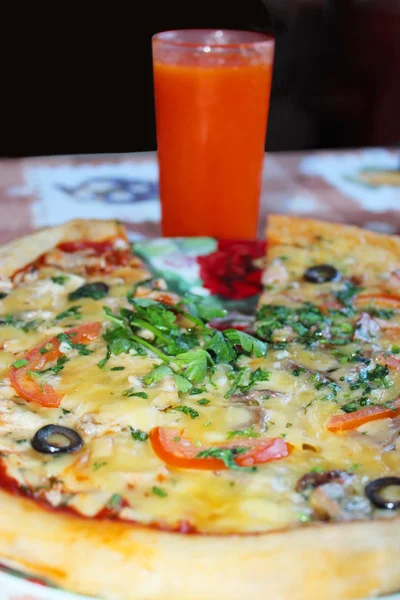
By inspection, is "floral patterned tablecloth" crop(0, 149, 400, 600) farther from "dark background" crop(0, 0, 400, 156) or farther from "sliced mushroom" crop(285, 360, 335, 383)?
"dark background" crop(0, 0, 400, 156)

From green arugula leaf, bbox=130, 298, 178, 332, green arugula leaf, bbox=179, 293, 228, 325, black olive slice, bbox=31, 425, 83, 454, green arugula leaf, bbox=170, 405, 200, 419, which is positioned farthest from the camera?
green arugula leaf, bbox=179, 293, 228, 325

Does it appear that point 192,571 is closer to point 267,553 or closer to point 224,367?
point 267,553

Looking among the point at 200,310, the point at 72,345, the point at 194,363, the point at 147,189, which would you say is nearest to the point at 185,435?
the point at 194,363

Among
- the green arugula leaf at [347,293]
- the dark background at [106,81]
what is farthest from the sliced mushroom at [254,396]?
the dark background at [106,81]

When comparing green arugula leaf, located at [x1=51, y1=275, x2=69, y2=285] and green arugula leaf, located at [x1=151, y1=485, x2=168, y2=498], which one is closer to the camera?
green arugula leaf, located at [x1=151, y1=485, x2=168, y2=498]

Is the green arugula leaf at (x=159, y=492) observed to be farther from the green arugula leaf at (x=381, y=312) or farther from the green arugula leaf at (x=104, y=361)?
the green arugula leaf at (x=381, y=312)

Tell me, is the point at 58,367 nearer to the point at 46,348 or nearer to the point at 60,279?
the point at 46,348

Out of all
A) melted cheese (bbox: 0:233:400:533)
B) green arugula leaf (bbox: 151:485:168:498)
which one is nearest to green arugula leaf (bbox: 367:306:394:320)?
melted cheese (bbox: 0:233:400:533)
